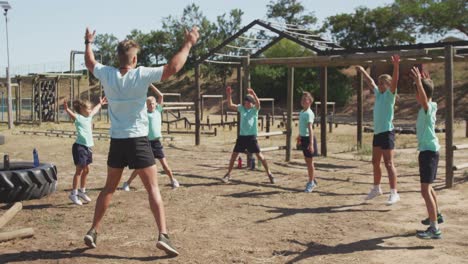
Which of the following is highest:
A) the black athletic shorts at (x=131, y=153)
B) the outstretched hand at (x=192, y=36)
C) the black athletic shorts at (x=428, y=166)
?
the outstretched hand at (x=192, y=36)

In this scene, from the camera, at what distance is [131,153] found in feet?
15.9

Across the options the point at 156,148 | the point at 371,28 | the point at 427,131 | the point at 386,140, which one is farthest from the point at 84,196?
the point at 371,28

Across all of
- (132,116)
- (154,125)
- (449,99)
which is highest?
(449,99)

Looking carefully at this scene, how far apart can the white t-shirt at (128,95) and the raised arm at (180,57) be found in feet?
0.36

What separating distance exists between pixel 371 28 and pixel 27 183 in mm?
44129

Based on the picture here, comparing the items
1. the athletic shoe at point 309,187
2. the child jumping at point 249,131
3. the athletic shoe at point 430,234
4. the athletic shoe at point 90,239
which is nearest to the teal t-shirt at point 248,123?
the child jumping at point 249,131

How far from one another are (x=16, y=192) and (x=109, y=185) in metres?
3.10

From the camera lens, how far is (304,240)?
561cm

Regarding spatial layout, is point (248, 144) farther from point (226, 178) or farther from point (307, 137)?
point (307, 137)

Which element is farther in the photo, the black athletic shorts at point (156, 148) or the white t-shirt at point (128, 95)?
the black athletic shorts at point (156, 148)

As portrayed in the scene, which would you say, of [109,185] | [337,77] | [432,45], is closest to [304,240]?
[109,185]

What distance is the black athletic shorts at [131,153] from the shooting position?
4.83m

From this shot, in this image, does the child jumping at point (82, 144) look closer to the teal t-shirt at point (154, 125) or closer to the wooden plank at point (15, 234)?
the teal t-shirt at point (154, 125)

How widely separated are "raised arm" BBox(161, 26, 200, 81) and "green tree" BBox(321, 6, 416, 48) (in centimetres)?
4319
